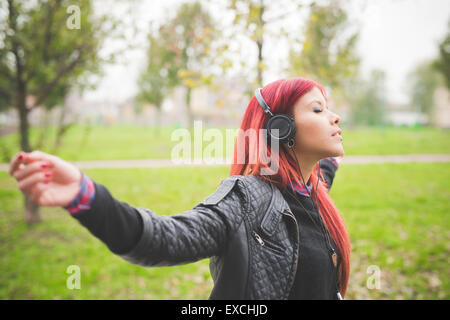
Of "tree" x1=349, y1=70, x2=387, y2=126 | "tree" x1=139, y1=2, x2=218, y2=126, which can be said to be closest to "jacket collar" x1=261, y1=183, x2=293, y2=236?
"tree" x1=139, y1=2, x2=218, y2=126

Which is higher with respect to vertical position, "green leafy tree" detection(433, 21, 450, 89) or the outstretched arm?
"green leafy tree" detection(433, 21, 450, 89)

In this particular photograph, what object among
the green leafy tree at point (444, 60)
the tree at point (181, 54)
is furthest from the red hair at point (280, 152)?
the green leafy tree at point (444, 60)

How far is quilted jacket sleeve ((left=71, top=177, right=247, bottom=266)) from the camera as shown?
802 millimetres

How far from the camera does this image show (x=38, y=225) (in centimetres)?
560

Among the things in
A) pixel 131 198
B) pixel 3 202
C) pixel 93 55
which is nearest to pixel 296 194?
pixel 93 55

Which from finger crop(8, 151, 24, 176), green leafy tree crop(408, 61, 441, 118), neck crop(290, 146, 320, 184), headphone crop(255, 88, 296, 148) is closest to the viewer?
finger crop(8, 151, 24, 176)

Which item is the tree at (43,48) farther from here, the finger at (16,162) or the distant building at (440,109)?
the distant building at (440,109)

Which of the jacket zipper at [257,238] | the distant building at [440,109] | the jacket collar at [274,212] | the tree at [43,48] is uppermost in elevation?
the distant building at [440,109]

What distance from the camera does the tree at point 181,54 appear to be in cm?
325

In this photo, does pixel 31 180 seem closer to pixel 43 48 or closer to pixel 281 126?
pixel 281 126

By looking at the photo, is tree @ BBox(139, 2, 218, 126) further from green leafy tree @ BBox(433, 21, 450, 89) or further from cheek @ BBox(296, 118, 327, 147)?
green leafy tree @ BBox(433, 21, 450, 89)
